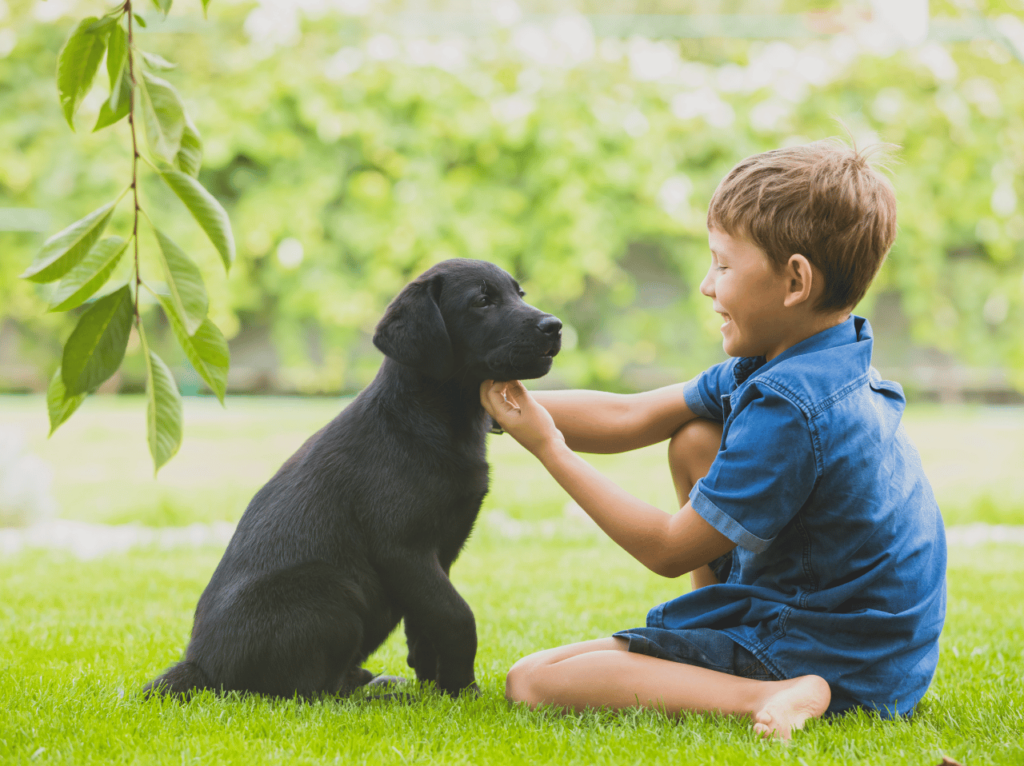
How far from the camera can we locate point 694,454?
2.23 meters

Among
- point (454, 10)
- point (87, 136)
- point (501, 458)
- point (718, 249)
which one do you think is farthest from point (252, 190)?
point (718, 249)

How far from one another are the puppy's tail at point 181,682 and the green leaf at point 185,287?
1031 millimetres

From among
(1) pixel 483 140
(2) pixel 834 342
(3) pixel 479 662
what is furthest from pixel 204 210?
(1) pixel 483 140

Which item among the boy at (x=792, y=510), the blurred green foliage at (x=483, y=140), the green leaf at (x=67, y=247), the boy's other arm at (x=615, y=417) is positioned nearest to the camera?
the green leaf at (x=67, y=247)

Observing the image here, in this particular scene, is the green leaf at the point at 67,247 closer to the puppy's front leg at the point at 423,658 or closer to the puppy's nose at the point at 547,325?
the puppy's nose at the point at 547,325

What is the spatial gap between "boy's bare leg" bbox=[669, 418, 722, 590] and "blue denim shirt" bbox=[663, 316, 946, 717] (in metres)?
0.28

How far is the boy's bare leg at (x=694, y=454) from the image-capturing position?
2219 millimetres

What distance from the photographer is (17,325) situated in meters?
8.80

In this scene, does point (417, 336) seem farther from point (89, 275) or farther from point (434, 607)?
point (89, 275)

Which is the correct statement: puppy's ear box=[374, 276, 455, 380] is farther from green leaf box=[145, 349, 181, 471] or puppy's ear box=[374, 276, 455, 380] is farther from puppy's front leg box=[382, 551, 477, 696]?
green leaf box=[145, 349, 181, 471]

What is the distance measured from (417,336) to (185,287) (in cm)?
84

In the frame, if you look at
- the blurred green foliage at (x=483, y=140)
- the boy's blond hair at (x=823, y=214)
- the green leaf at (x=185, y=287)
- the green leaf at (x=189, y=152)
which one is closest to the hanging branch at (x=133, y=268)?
the green leaf at (x=185, y=287)

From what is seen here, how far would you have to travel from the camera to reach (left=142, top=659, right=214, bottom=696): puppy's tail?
6.57ft

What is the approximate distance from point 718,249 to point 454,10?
718 cm
